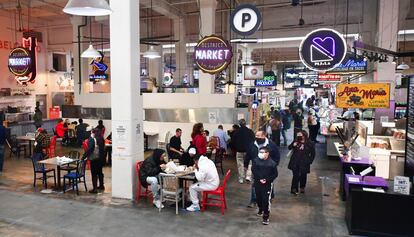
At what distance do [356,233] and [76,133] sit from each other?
11587mm

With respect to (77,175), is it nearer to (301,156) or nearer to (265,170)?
(265,170)

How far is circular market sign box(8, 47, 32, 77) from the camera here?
11023 millimetres

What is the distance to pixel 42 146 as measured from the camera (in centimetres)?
1026

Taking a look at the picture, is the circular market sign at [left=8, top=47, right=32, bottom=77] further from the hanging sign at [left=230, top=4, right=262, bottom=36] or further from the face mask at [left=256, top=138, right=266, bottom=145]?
the face mask at [left=256, top=138, right=266, bottom=145]

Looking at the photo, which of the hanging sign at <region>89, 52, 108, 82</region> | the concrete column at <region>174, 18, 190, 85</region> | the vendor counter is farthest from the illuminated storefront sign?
the vendor counter

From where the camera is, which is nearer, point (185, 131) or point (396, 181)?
point (396, 181)

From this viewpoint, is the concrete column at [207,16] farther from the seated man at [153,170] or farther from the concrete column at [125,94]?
the seated man at [153,170]

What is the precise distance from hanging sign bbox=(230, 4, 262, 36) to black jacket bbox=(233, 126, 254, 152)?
2.88 metres

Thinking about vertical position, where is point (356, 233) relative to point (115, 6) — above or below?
below

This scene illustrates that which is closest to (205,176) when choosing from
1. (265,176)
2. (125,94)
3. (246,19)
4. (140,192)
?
(265,176)

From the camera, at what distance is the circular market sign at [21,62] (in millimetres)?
11023

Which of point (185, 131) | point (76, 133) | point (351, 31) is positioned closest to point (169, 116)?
point (185, 131)

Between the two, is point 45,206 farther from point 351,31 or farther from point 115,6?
point 351,31

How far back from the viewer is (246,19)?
7.43 meters
